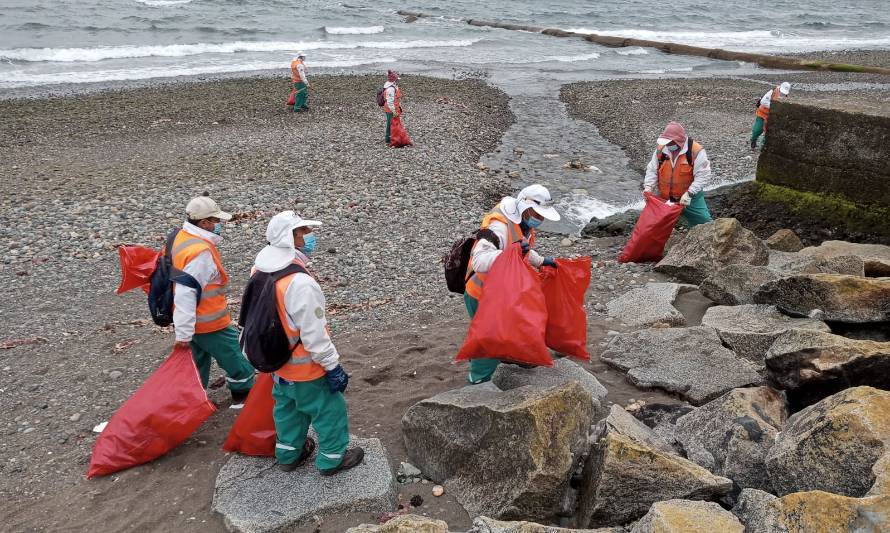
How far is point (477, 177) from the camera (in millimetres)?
13977

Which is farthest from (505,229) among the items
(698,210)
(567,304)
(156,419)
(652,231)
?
(698,210)

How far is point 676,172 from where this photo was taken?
352 inches

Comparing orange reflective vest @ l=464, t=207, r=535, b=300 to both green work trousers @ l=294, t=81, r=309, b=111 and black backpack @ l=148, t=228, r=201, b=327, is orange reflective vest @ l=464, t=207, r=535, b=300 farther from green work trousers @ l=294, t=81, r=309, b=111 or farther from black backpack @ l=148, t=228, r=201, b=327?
green work trousers @ l=294, t=81, r=309, b=111

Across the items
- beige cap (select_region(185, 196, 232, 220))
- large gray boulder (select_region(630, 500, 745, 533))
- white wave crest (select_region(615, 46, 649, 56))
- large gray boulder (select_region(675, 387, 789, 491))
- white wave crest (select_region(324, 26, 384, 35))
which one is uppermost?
white wave crest (select_region(324, 26, 384, 35))

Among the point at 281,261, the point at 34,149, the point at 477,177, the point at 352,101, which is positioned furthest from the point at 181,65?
the point at 281,261

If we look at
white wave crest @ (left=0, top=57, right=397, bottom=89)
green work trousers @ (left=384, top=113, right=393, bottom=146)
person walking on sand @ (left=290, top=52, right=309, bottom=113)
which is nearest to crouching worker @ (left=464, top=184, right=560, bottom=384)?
green work trousers @ (left=384, top=113, right=393, bottom=146)

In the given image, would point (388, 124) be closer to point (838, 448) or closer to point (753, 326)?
point (753, 326)

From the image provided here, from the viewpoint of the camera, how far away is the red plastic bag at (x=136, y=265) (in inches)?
211

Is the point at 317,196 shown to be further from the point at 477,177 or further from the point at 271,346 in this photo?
the point at 271,346

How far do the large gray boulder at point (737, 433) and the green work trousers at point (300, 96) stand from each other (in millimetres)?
15580

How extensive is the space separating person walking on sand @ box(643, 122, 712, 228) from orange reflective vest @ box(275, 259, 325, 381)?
579 cm

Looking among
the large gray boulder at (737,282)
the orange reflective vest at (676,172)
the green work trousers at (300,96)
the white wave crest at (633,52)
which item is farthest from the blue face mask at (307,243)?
the white wave crest at (633,52)

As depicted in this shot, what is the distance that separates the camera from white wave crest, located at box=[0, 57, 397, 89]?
2459 centimetres

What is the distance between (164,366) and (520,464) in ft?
8.80
